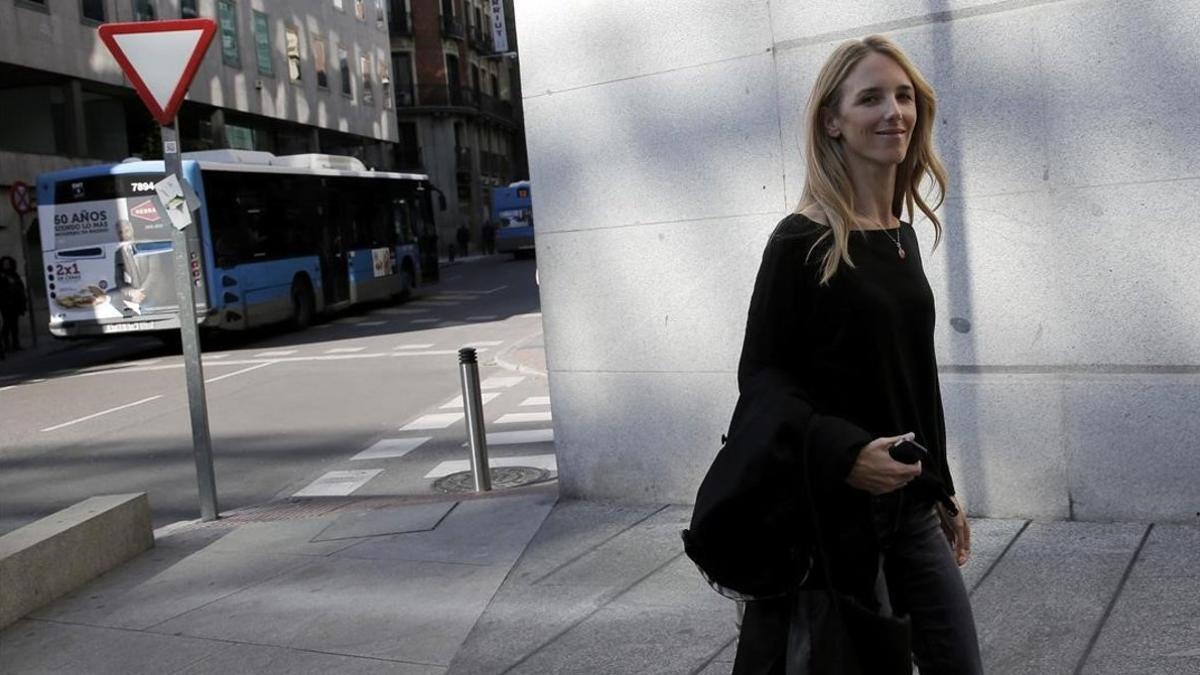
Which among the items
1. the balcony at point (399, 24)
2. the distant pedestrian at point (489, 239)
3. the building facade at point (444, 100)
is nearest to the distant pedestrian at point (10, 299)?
the distant pedestrian at point (489, 239)

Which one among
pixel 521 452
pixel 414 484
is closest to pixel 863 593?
pixel 414 484

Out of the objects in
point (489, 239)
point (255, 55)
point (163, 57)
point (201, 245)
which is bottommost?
point (201, 245)

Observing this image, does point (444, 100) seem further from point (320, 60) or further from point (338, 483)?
point (338, 483)

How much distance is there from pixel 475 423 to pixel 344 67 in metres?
43.7

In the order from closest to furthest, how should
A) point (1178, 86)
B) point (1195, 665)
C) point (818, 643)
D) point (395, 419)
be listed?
point (818, 643), point (1195, 665), point (1178, 86), point (395, 419)

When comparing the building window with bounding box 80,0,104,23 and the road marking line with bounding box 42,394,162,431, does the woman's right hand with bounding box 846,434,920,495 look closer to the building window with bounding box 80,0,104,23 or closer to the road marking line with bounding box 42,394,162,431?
the road marking line with bounding box 42,394,162,431

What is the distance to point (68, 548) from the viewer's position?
6238mm

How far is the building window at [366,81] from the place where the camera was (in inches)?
2026

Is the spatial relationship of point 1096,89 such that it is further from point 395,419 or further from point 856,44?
point 395,419

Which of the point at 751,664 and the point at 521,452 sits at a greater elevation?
the point at 751,664

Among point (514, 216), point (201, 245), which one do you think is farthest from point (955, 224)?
point (514, 216)

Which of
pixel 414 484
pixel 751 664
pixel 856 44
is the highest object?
pixel 856 44

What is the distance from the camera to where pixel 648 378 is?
6.57 meters

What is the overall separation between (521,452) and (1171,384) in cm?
554
